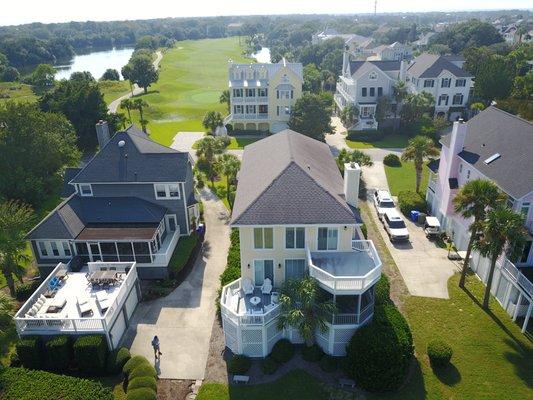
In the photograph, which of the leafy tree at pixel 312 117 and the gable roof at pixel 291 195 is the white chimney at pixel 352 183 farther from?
the leafy tree at pixel 312 117

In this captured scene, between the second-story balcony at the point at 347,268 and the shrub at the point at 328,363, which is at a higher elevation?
the second-story balcony at the point at 347,268

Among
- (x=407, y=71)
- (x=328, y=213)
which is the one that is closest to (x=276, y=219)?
(x=328, y=213)

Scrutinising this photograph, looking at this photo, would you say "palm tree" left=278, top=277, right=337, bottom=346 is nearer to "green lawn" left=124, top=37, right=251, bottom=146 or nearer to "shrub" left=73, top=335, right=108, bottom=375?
"shrub" left=73, top=335, right=108, bottom=375

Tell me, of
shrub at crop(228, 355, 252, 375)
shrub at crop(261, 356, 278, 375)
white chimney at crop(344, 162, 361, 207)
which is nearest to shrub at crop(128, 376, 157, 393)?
shrub at crop(228, 355, 252, 375)

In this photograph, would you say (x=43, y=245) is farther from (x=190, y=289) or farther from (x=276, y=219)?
(x=276, y=219)

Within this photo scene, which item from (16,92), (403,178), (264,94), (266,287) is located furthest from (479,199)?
(16,92)

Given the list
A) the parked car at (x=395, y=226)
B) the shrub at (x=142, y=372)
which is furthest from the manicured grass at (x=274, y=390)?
the parked car at (x=395, y=226)
